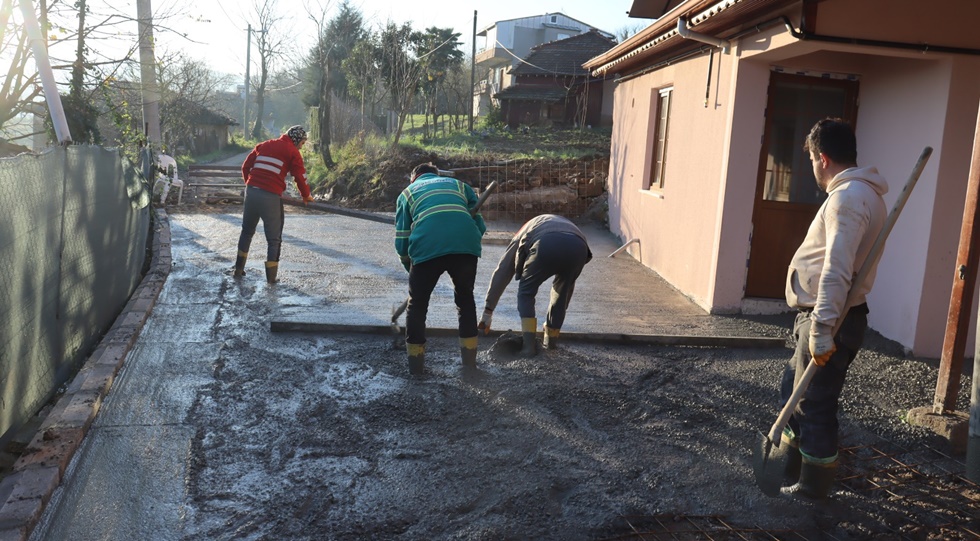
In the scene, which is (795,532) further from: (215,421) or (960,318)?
(215,421)

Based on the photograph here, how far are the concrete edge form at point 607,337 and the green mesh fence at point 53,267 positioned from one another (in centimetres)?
145

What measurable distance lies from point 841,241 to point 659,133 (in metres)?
7.53

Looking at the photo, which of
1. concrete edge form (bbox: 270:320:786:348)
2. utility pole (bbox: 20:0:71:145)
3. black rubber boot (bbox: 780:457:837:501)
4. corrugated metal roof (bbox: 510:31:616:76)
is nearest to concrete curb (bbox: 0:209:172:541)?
concrete edge form (bbox: 270:320:786:348)

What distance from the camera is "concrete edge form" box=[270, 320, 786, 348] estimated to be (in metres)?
6.40

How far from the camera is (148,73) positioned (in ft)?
47.4

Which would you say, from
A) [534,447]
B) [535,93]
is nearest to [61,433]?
[534,447]

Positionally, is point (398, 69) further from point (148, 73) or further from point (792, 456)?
point (792, 456)

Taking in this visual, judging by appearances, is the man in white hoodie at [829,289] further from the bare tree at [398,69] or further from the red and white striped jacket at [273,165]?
the bare tree at [398,69]

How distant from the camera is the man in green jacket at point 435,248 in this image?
17.0ft

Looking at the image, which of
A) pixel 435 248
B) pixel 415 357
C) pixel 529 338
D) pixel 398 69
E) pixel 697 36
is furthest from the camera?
pixel 398 69

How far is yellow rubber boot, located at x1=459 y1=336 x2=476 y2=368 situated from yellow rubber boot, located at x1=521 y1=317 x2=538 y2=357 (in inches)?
21.6

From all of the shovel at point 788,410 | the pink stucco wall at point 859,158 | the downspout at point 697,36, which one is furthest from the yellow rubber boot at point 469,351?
the downspout at point 697,36

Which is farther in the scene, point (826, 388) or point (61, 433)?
point (61, 433)

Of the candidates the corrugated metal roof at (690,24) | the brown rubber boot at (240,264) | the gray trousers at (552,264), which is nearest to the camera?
the gray trousers at (552,264)
